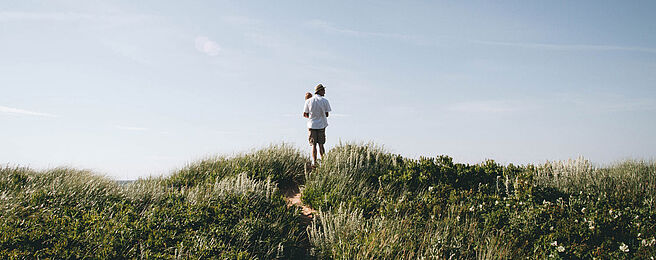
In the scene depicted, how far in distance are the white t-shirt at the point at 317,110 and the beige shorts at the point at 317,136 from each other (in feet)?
0.50

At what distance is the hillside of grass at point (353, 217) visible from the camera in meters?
5.93

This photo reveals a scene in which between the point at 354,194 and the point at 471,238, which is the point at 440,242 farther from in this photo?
the point at 354,194

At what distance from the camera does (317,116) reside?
37.3 feet

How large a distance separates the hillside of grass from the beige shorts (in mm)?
1506

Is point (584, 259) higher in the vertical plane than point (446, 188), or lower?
lower

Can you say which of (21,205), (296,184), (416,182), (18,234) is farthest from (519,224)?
(21,205)

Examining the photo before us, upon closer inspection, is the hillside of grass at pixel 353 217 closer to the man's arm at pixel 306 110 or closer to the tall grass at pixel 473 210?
the tall grass at pixel 473 210

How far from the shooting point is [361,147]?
36.8 ft

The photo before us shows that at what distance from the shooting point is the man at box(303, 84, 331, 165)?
1129cm

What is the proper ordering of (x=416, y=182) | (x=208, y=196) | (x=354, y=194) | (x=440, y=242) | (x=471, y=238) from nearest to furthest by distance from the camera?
1. (x=440, y=242)
2. (x=471, y=238)
3. (x=208, y=196)
4. (x=354, y=194)
5. (x=416, y=182)

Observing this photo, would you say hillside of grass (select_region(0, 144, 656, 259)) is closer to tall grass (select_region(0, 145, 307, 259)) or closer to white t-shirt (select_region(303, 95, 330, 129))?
tall grass (select_region(0, 145, 307, 259))

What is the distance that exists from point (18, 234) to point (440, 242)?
21.2 ft

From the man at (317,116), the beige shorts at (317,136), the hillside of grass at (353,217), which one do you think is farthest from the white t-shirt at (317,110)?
the hillside of grass at (353,217)

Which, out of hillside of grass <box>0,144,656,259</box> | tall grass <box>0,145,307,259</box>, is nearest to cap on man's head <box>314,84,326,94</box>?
hillside of grass <box>0,144,656,259</box>
